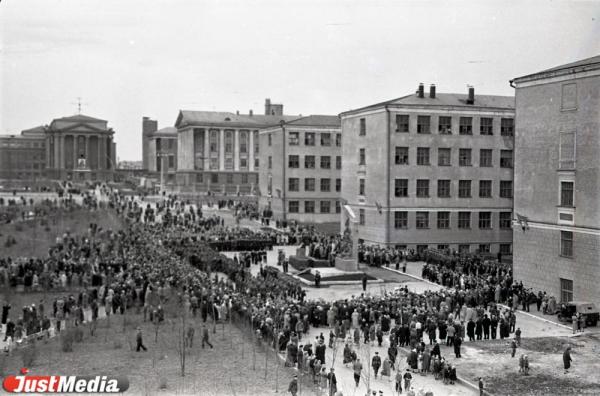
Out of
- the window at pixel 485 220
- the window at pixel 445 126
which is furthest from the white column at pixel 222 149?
the window at pixel 485 220

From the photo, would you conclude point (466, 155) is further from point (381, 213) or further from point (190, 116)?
point (190, 116)

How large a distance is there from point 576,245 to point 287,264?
16.5 m

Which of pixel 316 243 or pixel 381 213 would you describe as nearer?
pixel 316 243

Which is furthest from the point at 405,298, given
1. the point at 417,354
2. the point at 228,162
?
the point at 228,162

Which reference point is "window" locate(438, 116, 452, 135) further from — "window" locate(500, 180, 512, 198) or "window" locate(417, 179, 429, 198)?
"window" locate(500, 180, 512, 198)

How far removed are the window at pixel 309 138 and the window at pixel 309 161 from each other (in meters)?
1.36

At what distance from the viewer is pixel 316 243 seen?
49.7 m

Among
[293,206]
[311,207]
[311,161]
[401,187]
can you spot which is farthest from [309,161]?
[401,187]

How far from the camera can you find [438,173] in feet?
176

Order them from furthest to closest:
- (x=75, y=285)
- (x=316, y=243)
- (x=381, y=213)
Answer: (x=381, y=213), (x=316, y=243), (x=75, y=285)

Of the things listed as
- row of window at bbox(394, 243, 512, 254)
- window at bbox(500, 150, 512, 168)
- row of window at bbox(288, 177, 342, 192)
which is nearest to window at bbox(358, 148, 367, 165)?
row of window at bbox(394, 243, 512, 254)

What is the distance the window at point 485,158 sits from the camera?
54.5 meters

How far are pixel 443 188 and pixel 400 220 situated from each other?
4.35 m

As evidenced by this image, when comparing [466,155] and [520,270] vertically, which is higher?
[466,155]
